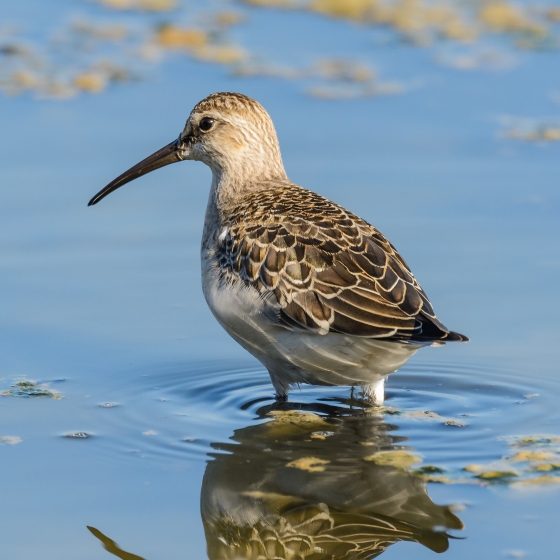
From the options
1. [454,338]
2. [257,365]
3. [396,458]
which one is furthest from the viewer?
[257,365]

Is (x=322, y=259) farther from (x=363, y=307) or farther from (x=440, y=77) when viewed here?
(x=440, y=77)

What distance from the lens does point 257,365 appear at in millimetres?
7586

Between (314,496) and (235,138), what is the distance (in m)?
Answer: 2.83

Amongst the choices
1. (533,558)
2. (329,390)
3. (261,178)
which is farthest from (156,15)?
(533,558)

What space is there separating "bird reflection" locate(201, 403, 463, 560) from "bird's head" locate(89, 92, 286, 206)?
1798 millimetres

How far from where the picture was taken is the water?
5523 millimetres

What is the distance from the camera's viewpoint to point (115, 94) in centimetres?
1099

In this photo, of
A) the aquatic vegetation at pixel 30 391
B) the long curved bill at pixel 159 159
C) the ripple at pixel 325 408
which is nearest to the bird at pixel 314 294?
the ripple at pixel 325 408

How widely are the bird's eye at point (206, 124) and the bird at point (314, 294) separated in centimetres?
76

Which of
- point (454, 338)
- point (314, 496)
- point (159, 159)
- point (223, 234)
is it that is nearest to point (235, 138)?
point (159, 159)

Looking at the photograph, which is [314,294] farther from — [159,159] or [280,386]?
[159,159]

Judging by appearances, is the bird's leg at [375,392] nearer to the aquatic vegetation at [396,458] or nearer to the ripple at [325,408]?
the ripple at [325,408]

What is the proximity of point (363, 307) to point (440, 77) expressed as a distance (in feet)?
18.8

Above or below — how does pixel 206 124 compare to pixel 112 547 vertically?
above
